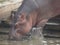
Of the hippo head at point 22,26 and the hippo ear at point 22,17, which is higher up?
the hippo ear at point 22,17

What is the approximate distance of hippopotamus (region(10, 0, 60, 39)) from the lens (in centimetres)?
147

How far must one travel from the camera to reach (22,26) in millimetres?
1539

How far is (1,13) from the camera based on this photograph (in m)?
2.34

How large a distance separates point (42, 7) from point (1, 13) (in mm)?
942

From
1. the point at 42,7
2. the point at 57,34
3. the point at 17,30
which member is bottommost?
the point at 57,34

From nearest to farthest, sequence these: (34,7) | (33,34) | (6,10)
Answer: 1. (34,7)
2. (33,34)
3. (6,10)

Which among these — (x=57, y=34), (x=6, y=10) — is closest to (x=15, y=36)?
(x=6, y=10)

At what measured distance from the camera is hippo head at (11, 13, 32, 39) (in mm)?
1484

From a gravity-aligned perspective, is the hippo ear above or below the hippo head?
above

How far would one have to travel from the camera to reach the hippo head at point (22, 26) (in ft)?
4.87

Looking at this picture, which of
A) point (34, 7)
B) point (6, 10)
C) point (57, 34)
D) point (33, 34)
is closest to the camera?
point (34, 7)

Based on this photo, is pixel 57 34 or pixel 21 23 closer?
pixel 21 23

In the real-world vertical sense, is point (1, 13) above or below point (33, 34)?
above

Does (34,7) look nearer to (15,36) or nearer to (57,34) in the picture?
(15,36)
